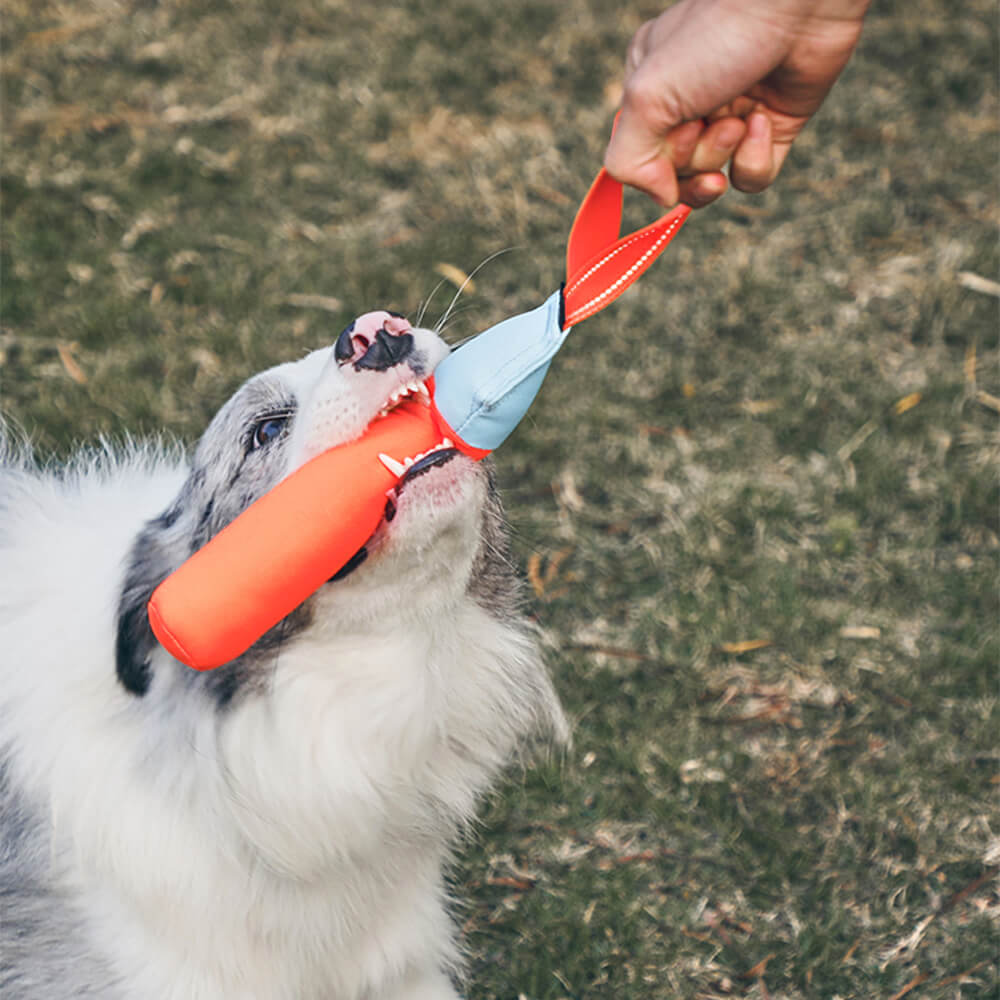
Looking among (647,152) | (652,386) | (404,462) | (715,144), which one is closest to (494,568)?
(404,462)

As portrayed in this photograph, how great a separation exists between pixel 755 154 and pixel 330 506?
1.23 meters

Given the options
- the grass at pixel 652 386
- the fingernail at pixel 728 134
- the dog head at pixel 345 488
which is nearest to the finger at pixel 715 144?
the fingernail at pixel 728 134

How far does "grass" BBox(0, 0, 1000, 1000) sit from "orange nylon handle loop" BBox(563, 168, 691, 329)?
1.46m

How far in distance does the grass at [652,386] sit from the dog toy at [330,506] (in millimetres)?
1330

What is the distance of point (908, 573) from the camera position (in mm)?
3816

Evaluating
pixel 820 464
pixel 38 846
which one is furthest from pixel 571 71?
pixel 38 846

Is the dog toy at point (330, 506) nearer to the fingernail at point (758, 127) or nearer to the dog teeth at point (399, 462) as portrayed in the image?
the dog teeth at point (399, 462)

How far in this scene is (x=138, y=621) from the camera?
2277mm

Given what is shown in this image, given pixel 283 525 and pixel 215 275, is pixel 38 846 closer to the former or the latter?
pixel 283 525

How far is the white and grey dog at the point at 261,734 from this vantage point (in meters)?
2.14

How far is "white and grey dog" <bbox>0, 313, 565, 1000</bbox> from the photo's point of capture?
7.01 feet

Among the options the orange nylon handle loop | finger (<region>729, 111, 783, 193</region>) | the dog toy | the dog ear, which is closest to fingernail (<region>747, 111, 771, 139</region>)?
finger (<region>729, 111, 783, 193</region>)

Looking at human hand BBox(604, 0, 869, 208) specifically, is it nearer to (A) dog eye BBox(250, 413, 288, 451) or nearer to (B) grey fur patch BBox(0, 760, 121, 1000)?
(A) dog eye BBox(250, 413, 288, 451)

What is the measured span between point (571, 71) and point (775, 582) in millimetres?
3176
